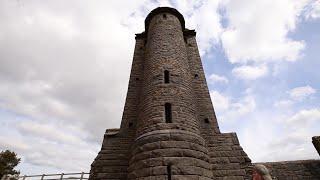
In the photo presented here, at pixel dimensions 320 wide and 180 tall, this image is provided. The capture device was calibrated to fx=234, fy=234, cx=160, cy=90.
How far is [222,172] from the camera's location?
995cm

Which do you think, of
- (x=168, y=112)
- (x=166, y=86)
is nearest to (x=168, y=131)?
(x=168, y=112)

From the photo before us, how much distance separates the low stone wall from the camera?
514 inches

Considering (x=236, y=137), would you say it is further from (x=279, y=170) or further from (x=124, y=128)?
(x=124, y=128)

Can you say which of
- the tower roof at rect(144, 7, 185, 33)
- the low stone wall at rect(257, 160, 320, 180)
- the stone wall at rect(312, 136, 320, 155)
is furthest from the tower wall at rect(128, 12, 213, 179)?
the stone wall at rect(312, 136, 320, 155)

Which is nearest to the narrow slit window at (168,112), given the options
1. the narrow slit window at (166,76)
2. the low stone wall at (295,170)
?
the narrow slit window at (166,76)

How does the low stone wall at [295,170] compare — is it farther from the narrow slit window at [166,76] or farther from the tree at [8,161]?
the tree at [8,161]

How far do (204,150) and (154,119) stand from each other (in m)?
2.41

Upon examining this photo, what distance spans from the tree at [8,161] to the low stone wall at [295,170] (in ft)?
101

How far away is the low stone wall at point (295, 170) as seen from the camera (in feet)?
42.8

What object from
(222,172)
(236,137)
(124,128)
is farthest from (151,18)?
(222,172)

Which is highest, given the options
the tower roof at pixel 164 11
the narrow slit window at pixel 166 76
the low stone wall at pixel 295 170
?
the tower roof at pixel 164 11

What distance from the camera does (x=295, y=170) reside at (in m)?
13.5

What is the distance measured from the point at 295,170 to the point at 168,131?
920 cm

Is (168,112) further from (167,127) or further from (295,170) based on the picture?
(295,170)
